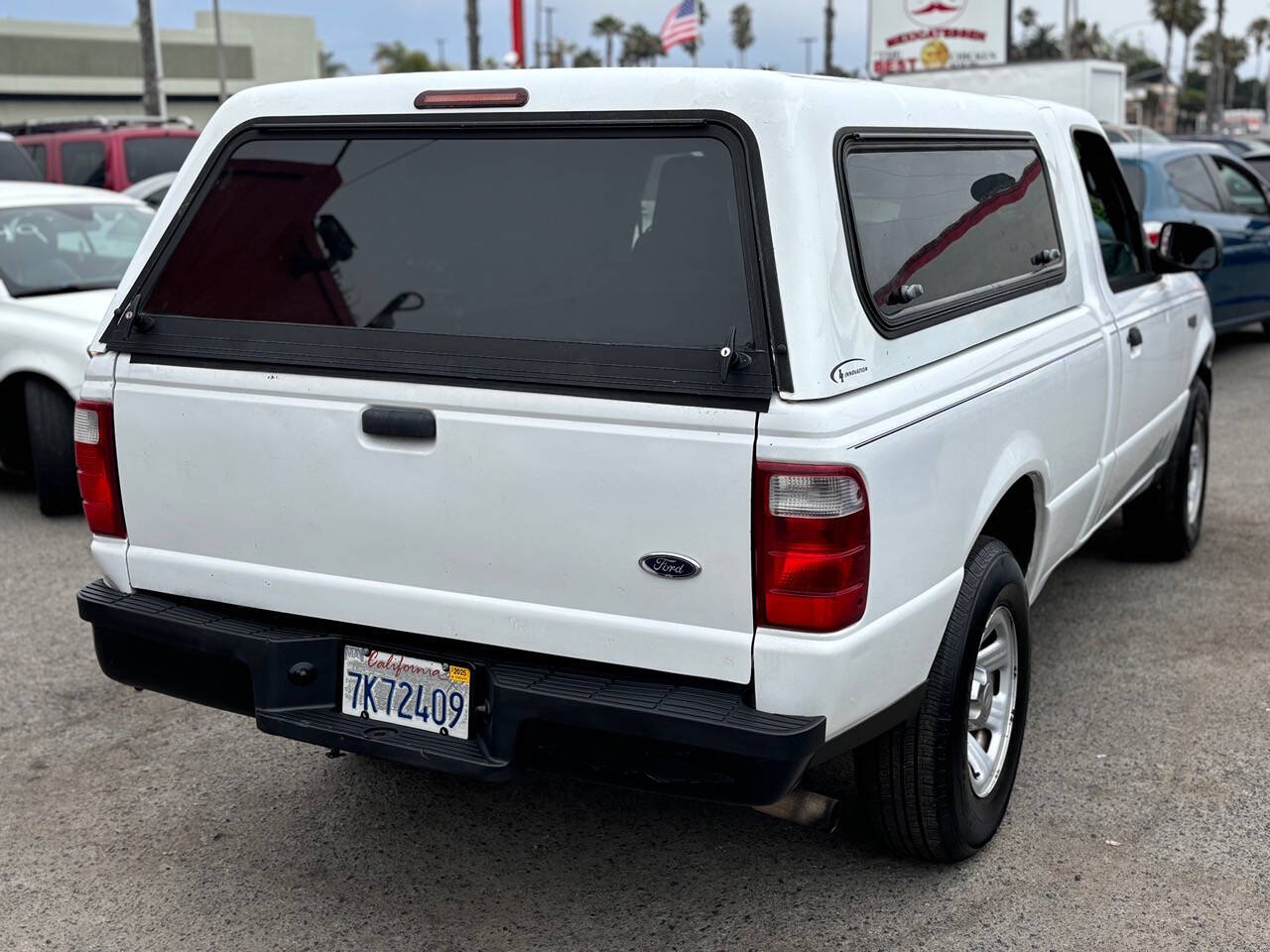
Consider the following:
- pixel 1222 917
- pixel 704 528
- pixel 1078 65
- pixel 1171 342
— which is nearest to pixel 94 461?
pixel 704 528

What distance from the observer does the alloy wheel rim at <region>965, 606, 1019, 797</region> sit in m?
3.53

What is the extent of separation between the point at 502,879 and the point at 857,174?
191cm

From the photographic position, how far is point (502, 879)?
3479 mm

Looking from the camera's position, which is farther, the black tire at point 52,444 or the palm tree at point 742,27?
the palm tree at point 742,27

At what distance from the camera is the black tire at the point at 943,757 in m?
3.19

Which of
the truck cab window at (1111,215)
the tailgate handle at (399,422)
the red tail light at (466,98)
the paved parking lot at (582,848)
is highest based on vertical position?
the red tail light at (466,98)

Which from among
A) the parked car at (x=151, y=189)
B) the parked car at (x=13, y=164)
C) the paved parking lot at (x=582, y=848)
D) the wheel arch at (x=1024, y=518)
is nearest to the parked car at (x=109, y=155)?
the parked car at (x=151, y=189)

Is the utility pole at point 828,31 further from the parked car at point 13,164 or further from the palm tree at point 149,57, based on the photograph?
the parked car at point 13,164

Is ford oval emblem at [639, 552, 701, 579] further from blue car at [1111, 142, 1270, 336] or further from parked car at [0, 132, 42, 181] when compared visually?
parked car at [0, 132, 42, 181]

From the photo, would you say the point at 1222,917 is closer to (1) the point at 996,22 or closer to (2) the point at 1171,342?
(2) the point at 1171,342

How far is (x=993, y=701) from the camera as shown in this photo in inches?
143

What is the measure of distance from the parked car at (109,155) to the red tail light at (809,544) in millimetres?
12887

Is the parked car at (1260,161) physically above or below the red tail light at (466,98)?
below

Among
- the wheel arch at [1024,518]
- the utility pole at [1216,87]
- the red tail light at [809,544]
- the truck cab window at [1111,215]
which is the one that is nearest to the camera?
the red tail light at [809,544]
